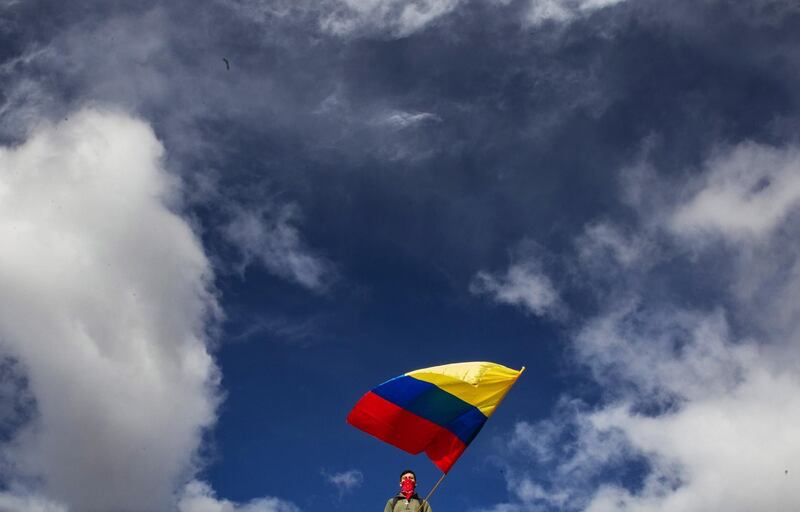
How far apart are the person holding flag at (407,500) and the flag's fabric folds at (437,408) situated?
11.7 ft

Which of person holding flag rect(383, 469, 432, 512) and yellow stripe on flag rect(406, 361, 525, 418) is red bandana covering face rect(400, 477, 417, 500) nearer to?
person holding flag rect(383, 469, 432, 512)

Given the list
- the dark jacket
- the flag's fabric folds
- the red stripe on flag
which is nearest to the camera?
the dark jacket

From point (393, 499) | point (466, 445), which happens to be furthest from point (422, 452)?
point (393, 499)

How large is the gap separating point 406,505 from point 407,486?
60 centimetres

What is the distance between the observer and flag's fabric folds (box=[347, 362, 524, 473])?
24375 millimetres

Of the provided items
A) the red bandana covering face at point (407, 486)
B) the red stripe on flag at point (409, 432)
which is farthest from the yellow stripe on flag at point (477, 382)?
the red bandana covering face at point (407, 486)

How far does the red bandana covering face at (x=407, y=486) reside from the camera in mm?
20609

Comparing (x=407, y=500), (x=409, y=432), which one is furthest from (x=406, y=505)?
(x=409, y=432)

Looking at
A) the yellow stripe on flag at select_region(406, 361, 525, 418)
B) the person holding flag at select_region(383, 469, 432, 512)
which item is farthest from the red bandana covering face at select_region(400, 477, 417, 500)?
the yellow stripe on flag at select_region(406, 361, 525, 418)

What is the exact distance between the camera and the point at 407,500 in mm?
20484

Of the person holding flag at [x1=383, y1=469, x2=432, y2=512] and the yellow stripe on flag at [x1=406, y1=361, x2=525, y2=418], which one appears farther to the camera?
the yellow stripe on flag at [x1=406, y1=361, x2=525, y2=418]

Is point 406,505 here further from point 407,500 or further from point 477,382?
point 477,382

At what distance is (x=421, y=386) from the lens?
→ 24734 mm

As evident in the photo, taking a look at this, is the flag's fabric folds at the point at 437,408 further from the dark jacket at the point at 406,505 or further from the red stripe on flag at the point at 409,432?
the dark jacket at the point at 406,505
